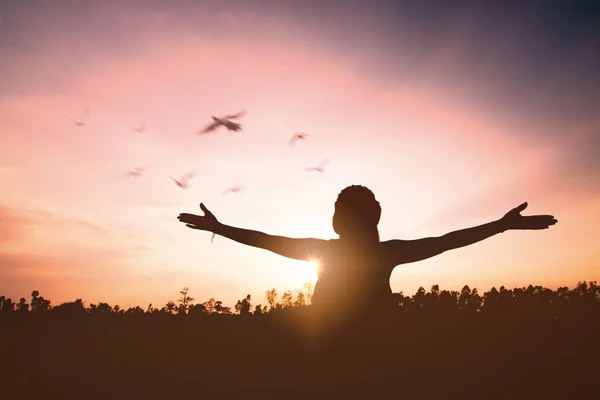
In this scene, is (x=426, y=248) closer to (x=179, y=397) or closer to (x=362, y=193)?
(x=362, y=193)

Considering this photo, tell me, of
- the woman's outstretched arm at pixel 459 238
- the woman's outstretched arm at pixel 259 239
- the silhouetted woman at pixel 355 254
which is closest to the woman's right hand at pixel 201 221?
the woman's outstretched arm at pixel 259 239

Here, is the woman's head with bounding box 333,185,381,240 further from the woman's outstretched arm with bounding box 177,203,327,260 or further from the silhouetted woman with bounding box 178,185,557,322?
the woman's outstretched arm with bounding box 177,203,327,260

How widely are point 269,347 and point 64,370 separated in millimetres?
6682

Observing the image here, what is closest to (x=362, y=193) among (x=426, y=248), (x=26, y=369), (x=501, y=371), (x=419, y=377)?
(x=426, y=248)

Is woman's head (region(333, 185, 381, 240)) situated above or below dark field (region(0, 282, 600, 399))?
above

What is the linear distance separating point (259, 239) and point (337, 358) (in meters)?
2.44

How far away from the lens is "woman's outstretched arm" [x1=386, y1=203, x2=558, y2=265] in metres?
6.44

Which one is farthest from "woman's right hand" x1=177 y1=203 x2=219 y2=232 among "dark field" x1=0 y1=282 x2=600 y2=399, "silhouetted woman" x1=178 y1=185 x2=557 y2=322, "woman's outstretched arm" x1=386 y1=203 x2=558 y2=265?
"woman's outstretched arm" x1=386 y1=203 x2=558 y2=265

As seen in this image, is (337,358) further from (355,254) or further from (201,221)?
(201,221)

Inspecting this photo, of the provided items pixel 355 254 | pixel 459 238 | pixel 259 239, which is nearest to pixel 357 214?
pixel 355 254

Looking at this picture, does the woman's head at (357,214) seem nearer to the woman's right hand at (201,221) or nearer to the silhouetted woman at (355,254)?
the silhouetted woman at (355,254)

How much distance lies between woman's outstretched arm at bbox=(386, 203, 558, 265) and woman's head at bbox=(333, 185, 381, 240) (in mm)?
427

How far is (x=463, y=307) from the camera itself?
18.7 metres

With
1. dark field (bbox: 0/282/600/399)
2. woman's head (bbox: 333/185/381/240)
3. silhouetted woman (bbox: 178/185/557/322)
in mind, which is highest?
woman's head (bbox: 333/185/381/240)
